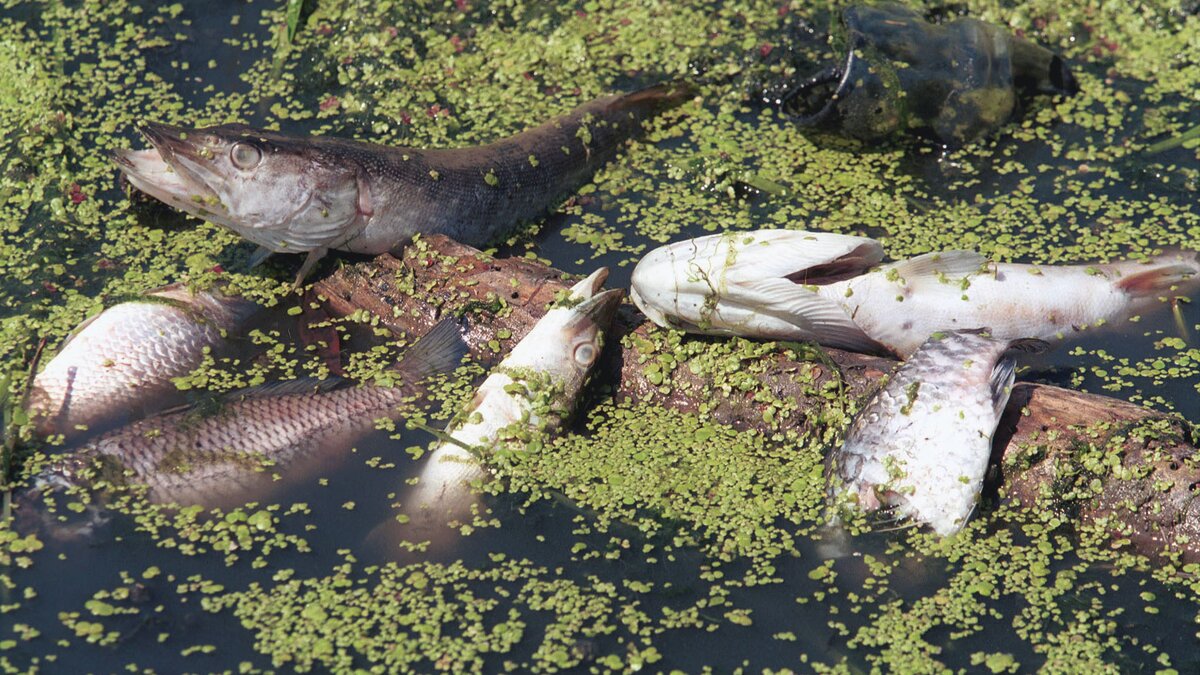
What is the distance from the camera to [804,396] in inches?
167

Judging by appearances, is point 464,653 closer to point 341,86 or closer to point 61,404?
point 61,404

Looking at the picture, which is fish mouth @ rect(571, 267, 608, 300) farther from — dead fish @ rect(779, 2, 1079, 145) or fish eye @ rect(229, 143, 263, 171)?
dead fish @ rect(779, 2, 1079, 145)

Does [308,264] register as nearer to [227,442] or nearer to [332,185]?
[332,185]

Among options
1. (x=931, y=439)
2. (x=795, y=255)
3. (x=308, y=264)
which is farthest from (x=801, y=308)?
(x=308, y=264)

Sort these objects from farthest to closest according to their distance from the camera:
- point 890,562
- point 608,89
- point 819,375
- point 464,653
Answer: point 608,89, point 819,375, point 890,562, point 464,653

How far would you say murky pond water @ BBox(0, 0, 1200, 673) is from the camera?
362 cm

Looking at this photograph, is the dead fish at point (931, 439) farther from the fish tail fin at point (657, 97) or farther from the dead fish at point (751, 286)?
the fish tail fin at point (657, 97)

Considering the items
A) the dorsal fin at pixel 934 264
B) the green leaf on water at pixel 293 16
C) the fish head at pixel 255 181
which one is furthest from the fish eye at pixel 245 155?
the dorsal fin at pixel 934 264

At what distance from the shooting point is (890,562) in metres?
3.85

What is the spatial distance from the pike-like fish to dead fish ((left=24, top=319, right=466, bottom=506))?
109 cm

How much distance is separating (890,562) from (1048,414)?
75 cm

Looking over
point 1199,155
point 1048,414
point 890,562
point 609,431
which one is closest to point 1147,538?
point 1048,414

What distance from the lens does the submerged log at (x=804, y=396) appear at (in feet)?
12.6

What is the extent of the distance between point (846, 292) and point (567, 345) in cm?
103
